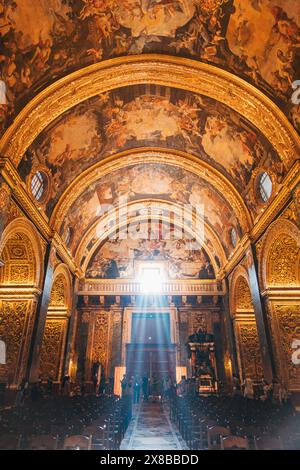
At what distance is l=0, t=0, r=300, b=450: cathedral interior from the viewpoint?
8242 mm

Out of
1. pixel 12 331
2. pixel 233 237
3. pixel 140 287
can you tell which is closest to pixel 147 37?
pixel 233 237

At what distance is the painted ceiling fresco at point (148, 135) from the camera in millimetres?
11250

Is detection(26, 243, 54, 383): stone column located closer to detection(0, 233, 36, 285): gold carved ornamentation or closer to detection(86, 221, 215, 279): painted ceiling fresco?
detection(0, 233, 36, 285): gold carved ornamentation

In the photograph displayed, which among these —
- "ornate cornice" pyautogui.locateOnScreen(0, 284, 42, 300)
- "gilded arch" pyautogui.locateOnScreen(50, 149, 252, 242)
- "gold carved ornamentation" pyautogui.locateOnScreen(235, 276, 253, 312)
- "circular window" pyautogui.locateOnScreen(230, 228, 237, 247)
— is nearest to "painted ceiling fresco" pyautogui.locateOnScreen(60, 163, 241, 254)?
"circular window" pyautogui.locateOnScreen(230, 228, 237, 247)

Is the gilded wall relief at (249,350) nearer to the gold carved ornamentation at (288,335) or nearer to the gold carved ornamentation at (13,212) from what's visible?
the gold carved ornamentation at (288,335)

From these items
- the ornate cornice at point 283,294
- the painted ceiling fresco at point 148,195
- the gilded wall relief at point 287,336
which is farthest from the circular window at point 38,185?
the gilded wall relief at point 287,336

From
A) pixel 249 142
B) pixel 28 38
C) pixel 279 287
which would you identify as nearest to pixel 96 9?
pixel 28 38

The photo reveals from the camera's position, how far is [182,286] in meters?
18.3

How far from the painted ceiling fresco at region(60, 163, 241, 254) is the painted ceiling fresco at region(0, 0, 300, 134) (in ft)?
19.1

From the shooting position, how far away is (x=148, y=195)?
57.4 feet

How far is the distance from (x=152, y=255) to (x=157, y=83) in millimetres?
11100

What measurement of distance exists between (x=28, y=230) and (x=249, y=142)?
30.3 feet
